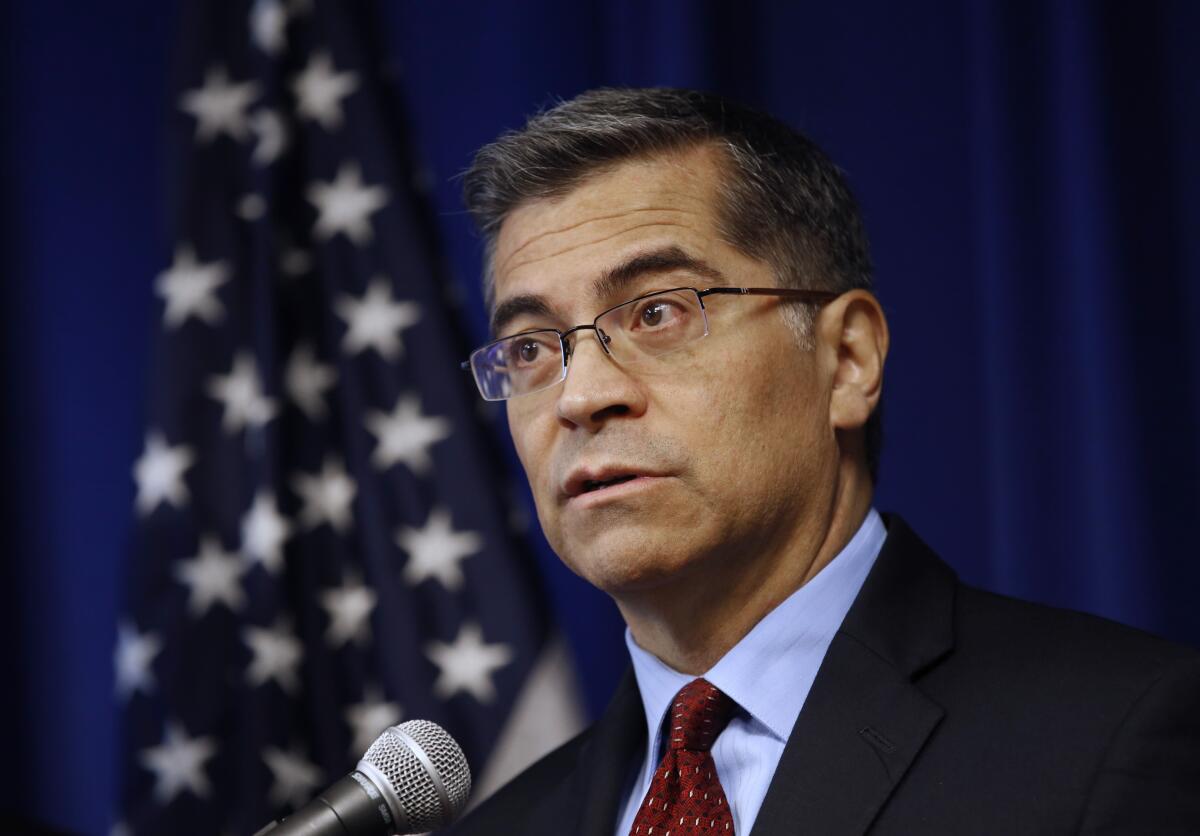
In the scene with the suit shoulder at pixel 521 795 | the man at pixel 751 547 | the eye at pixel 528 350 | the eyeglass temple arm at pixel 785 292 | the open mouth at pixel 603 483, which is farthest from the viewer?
the suit shoulder at pixel 521 795

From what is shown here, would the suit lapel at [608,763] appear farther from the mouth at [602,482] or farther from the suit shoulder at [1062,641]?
the suit shoulder at [1062,641]

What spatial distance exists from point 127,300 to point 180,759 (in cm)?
133

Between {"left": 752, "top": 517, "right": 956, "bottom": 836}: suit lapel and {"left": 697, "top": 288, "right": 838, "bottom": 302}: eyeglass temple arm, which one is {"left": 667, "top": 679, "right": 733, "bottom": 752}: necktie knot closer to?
{"left": 752, "top": 517, "right": 956, "bottom": 836}: suit lapel

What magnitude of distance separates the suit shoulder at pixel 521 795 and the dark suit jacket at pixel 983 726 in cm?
31

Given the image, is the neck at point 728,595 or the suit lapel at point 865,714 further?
the neck at point 728,595

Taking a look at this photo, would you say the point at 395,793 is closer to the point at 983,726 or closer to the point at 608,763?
the point at 608,763

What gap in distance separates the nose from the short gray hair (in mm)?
311

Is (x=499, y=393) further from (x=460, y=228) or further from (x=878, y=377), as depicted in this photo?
(x=460, y=228)

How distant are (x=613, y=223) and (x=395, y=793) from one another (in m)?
0.97

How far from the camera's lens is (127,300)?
349cm

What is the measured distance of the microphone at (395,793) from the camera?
1.38 meters

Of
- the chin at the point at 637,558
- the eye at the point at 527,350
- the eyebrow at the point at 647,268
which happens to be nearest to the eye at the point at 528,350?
the eye at the point at 527,350

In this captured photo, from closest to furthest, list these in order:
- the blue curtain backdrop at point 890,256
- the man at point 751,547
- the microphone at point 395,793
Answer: the microphone at point 395,793 < the man at point 751,547 < the blue curtain backdrop at point 890,256

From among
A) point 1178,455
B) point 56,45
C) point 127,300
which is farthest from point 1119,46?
point 56,45
